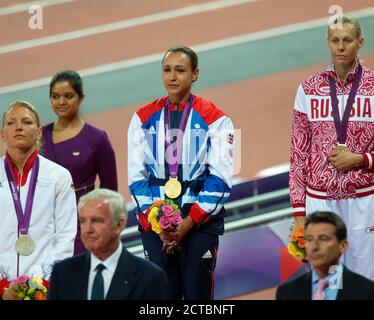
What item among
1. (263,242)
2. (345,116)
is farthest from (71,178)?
(263,242)

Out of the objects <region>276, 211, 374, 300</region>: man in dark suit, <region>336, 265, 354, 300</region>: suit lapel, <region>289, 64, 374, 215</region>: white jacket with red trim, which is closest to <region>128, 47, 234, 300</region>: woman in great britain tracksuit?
<region>289, 64, 374, 215</region>: white jacket with red trim

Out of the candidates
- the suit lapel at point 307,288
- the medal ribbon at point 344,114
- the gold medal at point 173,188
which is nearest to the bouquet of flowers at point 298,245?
the medal ribbon at point 344,114

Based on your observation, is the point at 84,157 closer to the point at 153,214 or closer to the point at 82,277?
the point at 153,214

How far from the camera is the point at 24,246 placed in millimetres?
6918

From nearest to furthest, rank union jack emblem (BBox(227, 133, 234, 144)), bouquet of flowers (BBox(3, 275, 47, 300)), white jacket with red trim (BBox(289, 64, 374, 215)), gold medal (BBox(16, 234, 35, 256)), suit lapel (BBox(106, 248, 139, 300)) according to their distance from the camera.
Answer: suit lapel (BBox(106, 248, 139, 300)) < bouquet of flowers (BBox(3, 275, 47, 300)) < gold medal (BBox(16, 234, 35, 256)) < white jacket with red trim (BBox(289, 64, 374, 215)) < union jack emblem (BBox(227, 133, 234, 144))

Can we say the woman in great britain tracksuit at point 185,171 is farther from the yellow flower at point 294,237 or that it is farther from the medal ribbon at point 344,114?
the medal ribbon at point 344,114

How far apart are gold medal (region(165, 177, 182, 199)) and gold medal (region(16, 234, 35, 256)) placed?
832 millimetres

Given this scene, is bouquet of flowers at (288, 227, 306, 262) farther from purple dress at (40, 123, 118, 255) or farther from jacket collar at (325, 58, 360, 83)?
purple dress at (40, 123, 118, 255)

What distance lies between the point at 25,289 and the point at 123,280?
0.92m

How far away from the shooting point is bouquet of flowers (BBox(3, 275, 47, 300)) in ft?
22.0

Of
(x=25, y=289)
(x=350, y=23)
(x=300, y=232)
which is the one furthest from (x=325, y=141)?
(x=25, y=289)

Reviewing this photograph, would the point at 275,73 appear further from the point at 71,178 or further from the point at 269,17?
the point at 71,178

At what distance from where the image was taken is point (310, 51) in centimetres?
1180

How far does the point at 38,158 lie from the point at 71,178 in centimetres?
23
